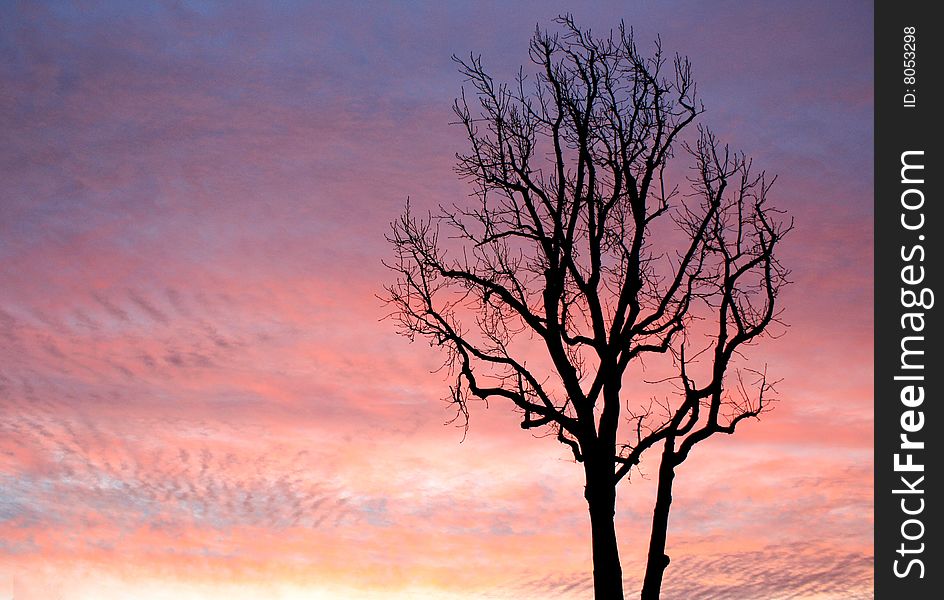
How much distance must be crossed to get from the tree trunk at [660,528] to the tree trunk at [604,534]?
465mm

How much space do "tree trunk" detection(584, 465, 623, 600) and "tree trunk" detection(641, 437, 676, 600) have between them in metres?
0.47

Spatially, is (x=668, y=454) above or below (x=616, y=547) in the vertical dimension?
above

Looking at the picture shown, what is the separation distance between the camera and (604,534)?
1488cm

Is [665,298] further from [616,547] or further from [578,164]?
[616,547]

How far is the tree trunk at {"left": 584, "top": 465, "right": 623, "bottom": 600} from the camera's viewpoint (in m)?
14.7

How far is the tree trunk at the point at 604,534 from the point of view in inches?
580

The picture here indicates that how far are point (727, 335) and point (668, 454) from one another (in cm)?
208

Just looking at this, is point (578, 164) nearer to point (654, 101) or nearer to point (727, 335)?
point (654, 101)

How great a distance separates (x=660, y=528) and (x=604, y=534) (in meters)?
0.90

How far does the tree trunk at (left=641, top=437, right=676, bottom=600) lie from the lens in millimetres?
14984

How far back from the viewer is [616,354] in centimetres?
1530
